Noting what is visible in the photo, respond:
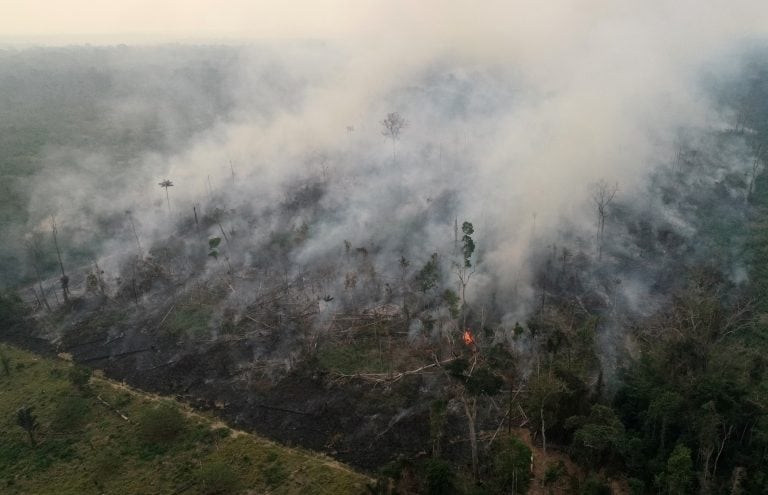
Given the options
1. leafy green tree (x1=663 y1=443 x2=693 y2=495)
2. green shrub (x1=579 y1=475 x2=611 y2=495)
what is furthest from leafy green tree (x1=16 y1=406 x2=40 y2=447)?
leafy green tree (x1=663 y1=443 x2=693 y2=495)

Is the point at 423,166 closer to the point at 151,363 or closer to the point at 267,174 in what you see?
the point at 267,174

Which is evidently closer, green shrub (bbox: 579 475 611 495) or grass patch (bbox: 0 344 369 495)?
green shrub (bbox: 579 475 611 495)

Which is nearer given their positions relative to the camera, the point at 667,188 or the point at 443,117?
the point at 667,188

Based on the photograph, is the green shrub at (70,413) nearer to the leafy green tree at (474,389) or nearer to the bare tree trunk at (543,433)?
the leafy green tree at (474,389)

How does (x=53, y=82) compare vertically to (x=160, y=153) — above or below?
above

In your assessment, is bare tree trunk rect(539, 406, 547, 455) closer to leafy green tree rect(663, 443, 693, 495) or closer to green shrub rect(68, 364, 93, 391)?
leafy green tree rect(663, 443, 693, 495)

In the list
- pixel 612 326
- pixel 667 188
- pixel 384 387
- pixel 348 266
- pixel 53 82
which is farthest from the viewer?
pixel 53 82

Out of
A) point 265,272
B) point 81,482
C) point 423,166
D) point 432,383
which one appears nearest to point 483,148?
point 423,166

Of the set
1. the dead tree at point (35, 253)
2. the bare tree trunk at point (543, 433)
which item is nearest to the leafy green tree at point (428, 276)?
the bare tree trunk at point (543, 433)
